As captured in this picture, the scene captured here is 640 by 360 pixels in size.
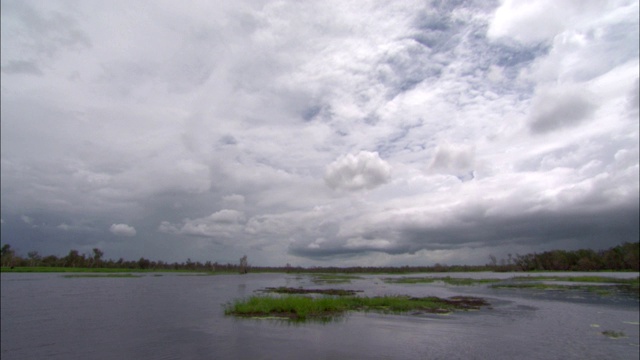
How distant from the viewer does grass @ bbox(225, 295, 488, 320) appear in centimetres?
3458

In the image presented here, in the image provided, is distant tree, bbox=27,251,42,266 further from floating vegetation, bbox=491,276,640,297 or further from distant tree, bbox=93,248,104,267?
floating vegetation, bbox=491,276,640,297

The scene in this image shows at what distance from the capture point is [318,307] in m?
36.8

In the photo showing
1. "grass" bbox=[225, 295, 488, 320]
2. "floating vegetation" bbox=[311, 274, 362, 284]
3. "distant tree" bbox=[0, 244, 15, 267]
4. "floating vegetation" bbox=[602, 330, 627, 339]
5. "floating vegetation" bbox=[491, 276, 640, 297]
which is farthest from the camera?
"distant tree" bbox=[0, 244, 15, 267]

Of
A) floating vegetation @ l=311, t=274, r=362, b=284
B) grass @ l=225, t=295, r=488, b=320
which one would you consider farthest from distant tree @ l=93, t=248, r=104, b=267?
grass @ l=225, t=295, r=488, b=320

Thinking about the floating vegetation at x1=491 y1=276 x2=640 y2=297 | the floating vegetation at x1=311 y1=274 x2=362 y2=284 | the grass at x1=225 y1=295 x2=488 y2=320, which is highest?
the grass at x1=225 y1=295 x2=488 y2=320

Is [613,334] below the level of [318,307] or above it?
below

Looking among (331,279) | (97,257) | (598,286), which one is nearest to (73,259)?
(97,257)

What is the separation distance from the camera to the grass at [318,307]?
113ft

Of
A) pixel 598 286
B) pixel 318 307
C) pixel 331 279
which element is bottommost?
pixel 331 279

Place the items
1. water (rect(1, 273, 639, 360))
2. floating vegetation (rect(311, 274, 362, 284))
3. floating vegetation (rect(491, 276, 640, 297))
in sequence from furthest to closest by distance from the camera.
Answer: floating vegetation (rect(311, 274, 362, 284)) → floating vegetation (rect(491, 276, 640, 297)) → water (rect(1, 273, 639, 360))

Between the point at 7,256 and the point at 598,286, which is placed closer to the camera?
the point at 598,286

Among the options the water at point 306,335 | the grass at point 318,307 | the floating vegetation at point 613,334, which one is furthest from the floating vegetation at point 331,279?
the floating vegetation at point 613,334

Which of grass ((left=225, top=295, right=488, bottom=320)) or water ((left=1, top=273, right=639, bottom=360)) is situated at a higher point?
grass ((left=225, top=295, right=488, bottom=320))

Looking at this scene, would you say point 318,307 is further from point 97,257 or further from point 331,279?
point 97,257
